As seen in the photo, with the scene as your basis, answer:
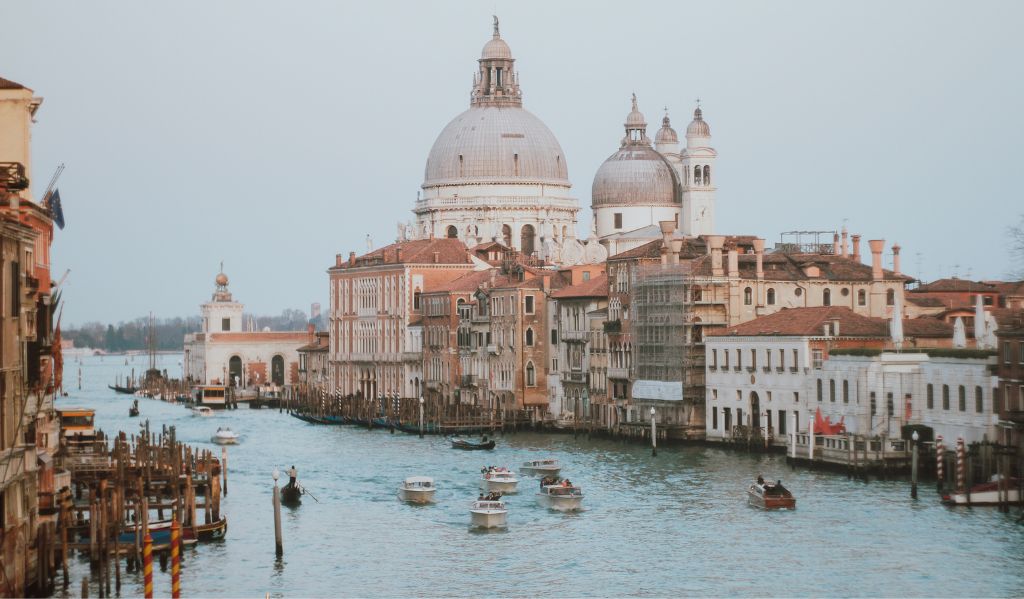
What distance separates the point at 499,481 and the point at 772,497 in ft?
24.2

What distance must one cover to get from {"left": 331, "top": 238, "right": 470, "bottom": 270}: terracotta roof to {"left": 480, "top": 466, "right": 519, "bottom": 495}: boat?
3573cm

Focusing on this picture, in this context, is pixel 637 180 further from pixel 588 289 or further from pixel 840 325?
pixel 840 325

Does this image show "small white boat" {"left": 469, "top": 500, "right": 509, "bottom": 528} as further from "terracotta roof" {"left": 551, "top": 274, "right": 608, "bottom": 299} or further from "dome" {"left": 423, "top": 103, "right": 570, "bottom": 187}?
"dome" {"left": 423, "top": 103, "right": 570, "bottom": 187}

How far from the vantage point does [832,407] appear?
4562 centimetres

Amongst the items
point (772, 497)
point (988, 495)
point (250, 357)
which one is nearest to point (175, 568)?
point (772, 497)

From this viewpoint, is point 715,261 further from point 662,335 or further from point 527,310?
point 527,310

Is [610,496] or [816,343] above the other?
[816,343]

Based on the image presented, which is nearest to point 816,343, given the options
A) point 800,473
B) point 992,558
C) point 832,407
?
point 832,407

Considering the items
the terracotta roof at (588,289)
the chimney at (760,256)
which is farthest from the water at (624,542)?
the terracotta roof at (588,289)

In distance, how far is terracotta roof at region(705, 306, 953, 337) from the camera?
157 feet

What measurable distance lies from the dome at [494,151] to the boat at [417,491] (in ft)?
165

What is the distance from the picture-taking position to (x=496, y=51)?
93.2 m

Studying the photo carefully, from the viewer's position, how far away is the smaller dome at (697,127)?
79438 mm

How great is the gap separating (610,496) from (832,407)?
7.27 metres
